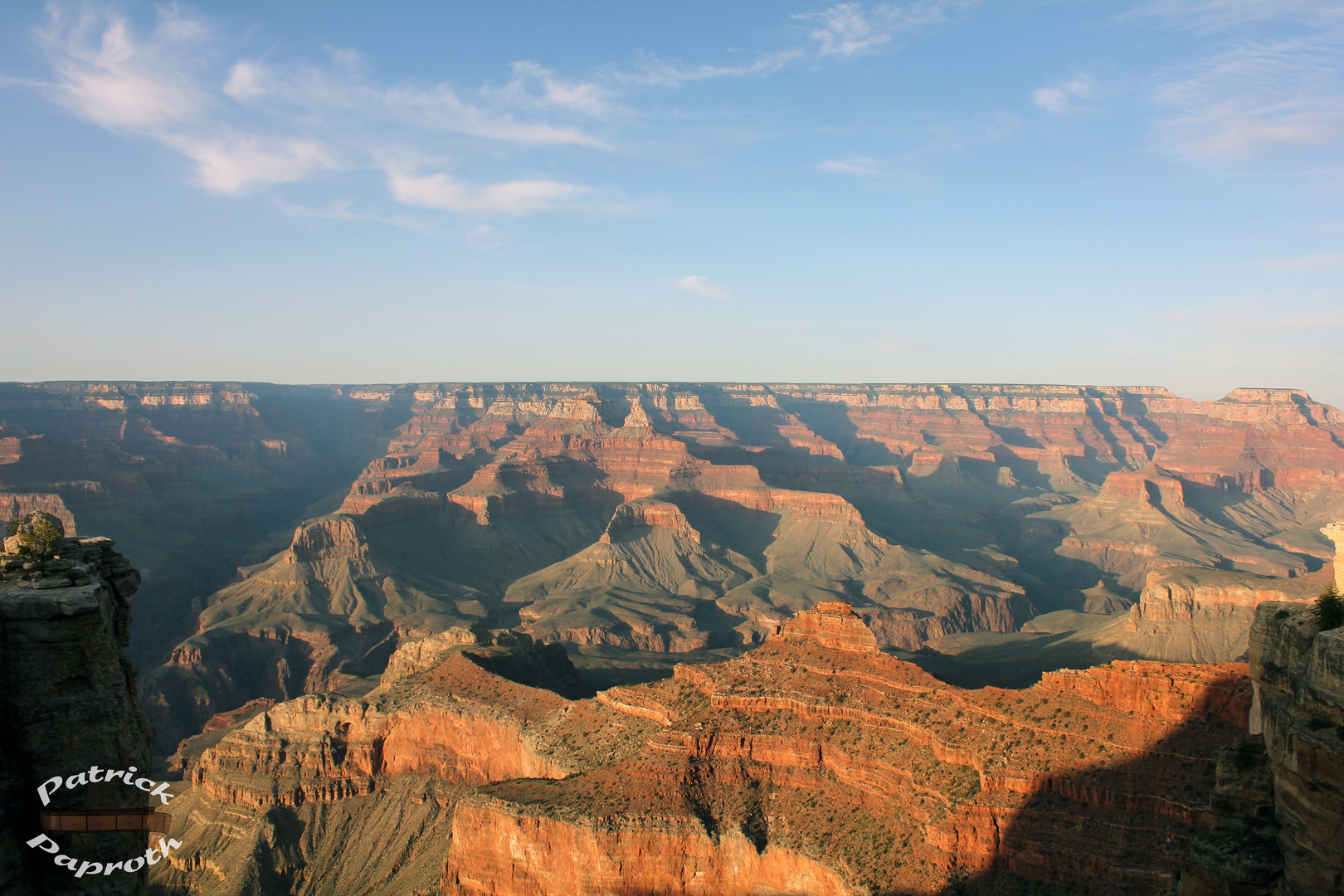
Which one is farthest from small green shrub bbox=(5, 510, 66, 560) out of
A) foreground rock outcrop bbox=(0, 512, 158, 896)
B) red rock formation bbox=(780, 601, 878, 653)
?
red rock formation bbox=(780, 601, 878, 653)

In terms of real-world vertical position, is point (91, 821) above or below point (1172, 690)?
above

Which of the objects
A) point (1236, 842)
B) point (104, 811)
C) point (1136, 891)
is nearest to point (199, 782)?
point (104, 811)

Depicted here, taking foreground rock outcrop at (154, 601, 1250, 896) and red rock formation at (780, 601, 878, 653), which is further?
red rock formation at (780, 601, 878, 653)

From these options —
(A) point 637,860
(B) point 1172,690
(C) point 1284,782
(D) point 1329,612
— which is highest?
(D) point 1329,612

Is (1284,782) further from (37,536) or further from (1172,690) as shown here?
(37,536)

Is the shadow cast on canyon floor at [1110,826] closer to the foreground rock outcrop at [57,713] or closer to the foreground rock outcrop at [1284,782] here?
the foreground rock outcrop at [1284,782]

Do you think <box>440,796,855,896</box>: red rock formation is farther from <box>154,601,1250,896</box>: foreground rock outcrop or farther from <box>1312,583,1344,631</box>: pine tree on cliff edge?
<box>1312,583,1344,631</box>: pine tree on cliff edge

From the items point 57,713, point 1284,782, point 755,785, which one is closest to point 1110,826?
point 755,785
